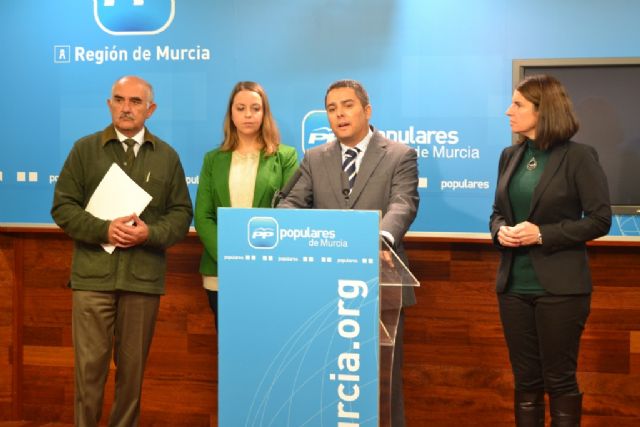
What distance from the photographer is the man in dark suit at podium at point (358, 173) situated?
3.07m

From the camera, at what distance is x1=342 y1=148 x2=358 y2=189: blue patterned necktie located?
3139mm

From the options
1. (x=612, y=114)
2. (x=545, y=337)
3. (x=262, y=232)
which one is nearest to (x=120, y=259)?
(x=262, y=232)

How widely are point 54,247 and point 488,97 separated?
2.61 meters

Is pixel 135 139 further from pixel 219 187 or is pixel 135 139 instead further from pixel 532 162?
pixel 532 162

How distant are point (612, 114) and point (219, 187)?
234 cm

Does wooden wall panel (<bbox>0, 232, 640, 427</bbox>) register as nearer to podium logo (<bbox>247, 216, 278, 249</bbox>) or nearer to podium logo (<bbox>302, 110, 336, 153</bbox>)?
podium logo (<bbox>302, 110, 336, 153</bbox>)

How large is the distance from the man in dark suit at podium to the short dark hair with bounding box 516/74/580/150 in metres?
0.51

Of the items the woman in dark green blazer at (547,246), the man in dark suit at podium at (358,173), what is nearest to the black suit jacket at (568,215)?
the woman in dark green blazer at (547,246)

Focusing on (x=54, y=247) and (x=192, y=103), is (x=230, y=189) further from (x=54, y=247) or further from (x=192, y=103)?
(x=192, y=103)

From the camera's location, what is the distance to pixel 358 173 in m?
3.10

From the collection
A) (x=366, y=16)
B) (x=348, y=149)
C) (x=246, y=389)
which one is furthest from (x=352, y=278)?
(x=366, y=16)

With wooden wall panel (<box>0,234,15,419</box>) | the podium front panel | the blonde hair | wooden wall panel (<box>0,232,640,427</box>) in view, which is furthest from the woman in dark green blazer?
wooden wall panel (<box>0,234,15,419</box>)

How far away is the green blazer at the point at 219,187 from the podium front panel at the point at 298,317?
1.25 m

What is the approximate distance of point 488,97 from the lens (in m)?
4.73
